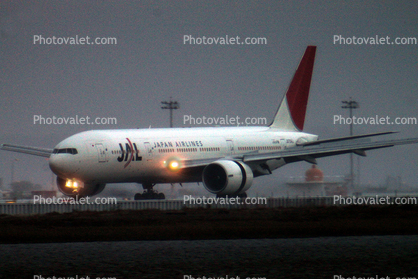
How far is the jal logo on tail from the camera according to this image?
158 feet

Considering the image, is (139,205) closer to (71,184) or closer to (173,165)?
(71,184)

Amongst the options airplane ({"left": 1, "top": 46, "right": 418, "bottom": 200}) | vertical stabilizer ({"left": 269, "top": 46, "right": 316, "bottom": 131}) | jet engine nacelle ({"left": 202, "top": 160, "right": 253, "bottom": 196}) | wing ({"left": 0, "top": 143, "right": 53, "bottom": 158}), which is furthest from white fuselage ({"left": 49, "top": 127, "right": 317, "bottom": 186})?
wing ({"left": 0, "top": 143, "right": 53, "bottom": 158})

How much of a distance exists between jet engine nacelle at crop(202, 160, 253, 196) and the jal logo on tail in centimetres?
438

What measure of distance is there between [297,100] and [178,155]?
1433 cm

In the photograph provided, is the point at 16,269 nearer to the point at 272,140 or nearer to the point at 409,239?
the point at 409,239

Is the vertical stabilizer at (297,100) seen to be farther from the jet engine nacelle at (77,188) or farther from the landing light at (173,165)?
the jet engine nacelle at (77,188)

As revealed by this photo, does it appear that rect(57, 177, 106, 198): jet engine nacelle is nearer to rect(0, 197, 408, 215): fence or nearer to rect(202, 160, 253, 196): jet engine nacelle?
rect(0, 197, 408, 215): fence

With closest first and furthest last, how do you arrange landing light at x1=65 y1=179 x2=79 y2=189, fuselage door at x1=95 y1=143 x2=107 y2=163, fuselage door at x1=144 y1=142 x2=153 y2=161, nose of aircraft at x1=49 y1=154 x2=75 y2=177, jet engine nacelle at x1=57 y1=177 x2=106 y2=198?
nose of aircraft at x1=49 y1=154 x2=75 y2=177 < fuselage door at x1=95 y1=143 x2=107 y2=163 < landing light at x1=65 y1=179 x2=79 y2=189 < jet engine nacelle at x1=57 y1=177 x2=106 y2=198 < fuselage door at x1=144 y1=142 x2=153 y2=161

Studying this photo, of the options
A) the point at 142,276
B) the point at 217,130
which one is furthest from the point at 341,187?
the point at 142,276

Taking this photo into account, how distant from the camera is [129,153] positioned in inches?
1912

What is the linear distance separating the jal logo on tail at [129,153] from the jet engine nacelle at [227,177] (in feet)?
14.4

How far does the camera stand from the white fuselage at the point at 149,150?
46625 millimetres

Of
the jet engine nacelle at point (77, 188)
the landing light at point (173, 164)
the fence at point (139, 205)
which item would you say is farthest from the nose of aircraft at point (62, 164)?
the landing light at point (173, 164)

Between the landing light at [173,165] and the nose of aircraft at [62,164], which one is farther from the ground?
the landing light at [173,165]
